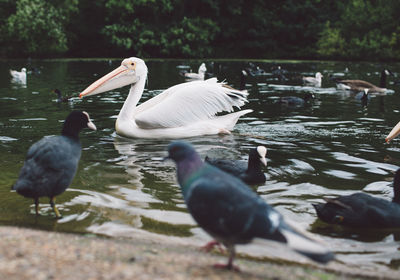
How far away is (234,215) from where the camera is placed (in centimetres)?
282

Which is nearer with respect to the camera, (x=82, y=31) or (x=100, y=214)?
(x=100, y=214)

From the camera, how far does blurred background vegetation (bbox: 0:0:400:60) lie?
3575 centimetres

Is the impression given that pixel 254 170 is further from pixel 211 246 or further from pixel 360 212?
pixel 211 246

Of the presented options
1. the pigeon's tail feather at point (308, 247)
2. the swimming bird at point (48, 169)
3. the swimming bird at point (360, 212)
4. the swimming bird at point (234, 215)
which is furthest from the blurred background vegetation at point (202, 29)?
the pigeon's tail feather at point (308, 247)

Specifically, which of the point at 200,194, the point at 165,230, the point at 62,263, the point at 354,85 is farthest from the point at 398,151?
→ the point at 354,85

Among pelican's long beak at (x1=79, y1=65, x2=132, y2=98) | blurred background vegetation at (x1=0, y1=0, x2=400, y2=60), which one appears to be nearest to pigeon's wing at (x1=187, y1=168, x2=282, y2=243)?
pelican's long beak at (x1=79, y1=65, x2=132, y2=98)

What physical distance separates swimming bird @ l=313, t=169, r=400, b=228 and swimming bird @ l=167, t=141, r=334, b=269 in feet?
5.15

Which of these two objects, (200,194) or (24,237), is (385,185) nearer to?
(200,194)

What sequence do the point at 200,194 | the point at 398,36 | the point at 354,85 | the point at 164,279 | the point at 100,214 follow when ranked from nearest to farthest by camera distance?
the point at 164,279, the point at 200,194, the point at 100,214, the point at 354,85, the point at 398,36

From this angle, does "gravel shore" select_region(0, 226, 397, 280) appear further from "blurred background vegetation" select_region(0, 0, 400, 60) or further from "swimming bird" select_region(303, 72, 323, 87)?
"blurred background vegetation" select_region(0, 0, 400, 60)

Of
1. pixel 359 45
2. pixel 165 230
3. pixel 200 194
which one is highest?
pixel 359 45

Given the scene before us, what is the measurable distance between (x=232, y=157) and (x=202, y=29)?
33654 mm

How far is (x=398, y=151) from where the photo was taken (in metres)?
7.13

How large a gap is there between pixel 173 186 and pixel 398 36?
3402 cm
